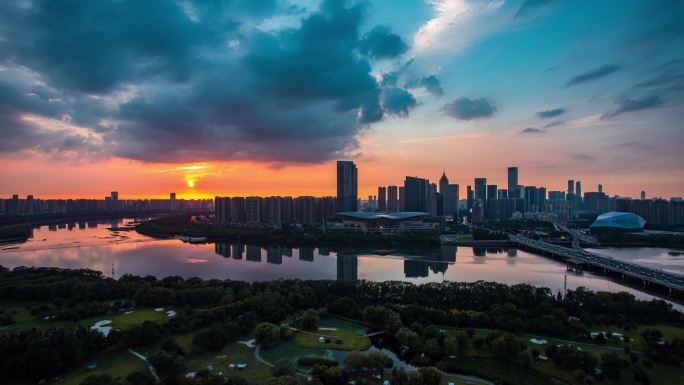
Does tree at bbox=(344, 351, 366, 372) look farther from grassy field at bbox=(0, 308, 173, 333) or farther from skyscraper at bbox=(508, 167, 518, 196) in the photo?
skyscraper at bbox=(508, 167, 518, 196)

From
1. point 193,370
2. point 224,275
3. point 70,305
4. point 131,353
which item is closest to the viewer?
point 193,370

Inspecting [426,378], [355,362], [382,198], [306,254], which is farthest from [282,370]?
[382,198]

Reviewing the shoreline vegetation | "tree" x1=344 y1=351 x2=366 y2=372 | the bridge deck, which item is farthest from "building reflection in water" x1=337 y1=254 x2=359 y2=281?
the bridge deck

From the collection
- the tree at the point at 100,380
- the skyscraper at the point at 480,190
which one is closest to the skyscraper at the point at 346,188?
the skyscraper at the point at 480,190

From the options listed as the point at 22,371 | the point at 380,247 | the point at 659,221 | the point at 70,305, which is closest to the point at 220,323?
the point at 22,371

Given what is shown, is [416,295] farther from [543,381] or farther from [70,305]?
[70,305]
